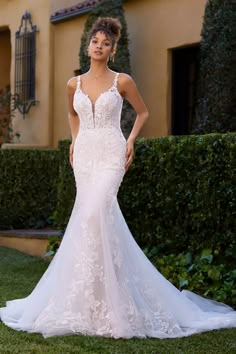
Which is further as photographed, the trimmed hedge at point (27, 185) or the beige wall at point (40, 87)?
the beige wall at point (40, 87)

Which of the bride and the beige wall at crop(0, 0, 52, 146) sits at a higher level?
the beige wall at crop(0, 0, 52, 146)

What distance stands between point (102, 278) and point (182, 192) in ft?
7.43

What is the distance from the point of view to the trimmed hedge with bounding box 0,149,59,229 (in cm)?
1048

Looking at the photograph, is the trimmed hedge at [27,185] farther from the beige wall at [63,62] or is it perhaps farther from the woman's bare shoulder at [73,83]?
the woman's bare shoulder at [73,83]

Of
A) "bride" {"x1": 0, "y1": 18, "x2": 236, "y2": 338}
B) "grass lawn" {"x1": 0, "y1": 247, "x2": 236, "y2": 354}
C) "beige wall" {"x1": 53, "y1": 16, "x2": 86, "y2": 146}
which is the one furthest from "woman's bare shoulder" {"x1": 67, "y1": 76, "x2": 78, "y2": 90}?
"beige wall" {"x1": 53, "y1": 16, "x2": 86, "y2": 146}

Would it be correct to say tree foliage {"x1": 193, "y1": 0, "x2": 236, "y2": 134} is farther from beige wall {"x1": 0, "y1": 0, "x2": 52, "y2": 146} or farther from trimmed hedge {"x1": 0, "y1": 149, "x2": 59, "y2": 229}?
beige wall {"x1": 0, "y1": 0, "x2": 52, "y2": 146}

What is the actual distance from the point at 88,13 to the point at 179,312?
24.5 ft

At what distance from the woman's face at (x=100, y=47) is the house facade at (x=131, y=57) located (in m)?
4.79

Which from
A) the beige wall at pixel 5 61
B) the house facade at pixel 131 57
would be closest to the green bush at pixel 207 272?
the house facade at pixel 131 57

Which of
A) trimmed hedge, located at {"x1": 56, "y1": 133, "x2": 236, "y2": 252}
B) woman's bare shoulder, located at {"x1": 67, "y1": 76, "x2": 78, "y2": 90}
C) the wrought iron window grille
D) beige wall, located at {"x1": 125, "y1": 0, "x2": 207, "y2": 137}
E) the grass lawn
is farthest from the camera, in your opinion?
the wrought iron window grille

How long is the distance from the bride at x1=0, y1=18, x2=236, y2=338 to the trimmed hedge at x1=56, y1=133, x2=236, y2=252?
1.26 meters

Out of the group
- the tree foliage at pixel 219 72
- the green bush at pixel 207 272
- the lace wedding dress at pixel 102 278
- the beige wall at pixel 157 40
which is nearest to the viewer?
the lace wedding dress at pixel 102 278

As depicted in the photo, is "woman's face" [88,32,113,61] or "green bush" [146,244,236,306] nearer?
"woman's face" [88,32,113,61]

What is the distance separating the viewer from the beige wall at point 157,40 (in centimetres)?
995
